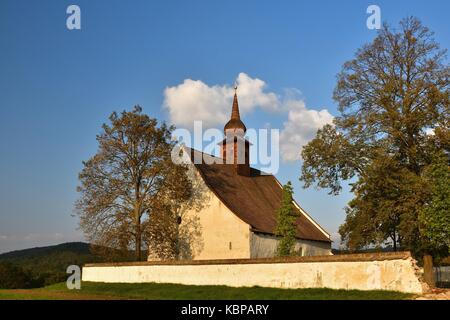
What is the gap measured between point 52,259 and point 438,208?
70.0 m

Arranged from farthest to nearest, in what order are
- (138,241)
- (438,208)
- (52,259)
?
(52,259) → (138,241) → (438,208)

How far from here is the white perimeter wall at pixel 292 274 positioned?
18.5 m

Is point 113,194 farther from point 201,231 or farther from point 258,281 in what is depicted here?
point 258,281

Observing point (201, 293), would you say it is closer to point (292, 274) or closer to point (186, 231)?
point (292, 274)

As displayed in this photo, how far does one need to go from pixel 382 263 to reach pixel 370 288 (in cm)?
109

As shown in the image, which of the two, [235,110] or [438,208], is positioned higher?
[235,110]

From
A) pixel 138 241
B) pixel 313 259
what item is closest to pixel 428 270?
pixel 313 259

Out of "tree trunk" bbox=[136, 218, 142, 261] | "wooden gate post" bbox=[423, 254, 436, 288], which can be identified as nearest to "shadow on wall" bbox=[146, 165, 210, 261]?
"tree trunk" bbox=[136, 218, 142, 261]

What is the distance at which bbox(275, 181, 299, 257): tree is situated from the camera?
2980 cm

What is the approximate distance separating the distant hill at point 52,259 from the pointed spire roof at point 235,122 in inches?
617

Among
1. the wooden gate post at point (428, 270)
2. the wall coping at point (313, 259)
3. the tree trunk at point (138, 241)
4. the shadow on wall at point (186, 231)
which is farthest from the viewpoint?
the shadow on wall at point (186, 231)

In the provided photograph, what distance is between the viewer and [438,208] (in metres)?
23.3

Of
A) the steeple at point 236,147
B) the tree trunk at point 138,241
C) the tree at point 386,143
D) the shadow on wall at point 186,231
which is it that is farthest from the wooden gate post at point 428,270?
the steeple at point 236,147

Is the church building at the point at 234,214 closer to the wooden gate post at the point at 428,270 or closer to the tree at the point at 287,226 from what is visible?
the tree at the point at 287,226
